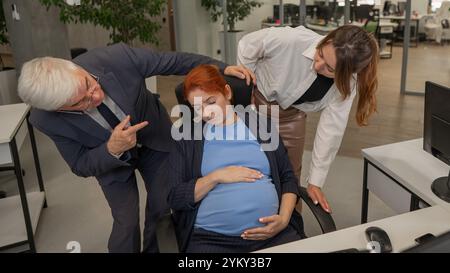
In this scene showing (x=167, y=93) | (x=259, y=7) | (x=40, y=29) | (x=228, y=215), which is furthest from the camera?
(x=259, y=7)

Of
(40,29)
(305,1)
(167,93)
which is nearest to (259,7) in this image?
(305,1)

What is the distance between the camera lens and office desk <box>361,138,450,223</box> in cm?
173

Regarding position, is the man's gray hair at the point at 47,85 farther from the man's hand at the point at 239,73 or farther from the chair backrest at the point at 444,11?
the chair backrest at the point at 444,11

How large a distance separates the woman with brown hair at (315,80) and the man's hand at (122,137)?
741mm

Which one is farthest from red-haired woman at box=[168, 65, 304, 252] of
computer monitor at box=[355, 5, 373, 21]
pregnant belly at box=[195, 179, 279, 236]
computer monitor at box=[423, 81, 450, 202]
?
computer monitor at box=[355, 5, 373, 21]

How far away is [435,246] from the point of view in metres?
0.85

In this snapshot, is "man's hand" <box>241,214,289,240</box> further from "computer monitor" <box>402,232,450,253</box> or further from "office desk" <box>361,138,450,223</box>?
"computer monitor" <box>402,232,450,253</box>

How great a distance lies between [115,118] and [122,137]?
20 cm

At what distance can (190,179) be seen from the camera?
5.79ft

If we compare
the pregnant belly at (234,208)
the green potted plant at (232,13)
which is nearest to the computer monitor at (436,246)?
the pregnant belly at (234,208)
